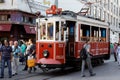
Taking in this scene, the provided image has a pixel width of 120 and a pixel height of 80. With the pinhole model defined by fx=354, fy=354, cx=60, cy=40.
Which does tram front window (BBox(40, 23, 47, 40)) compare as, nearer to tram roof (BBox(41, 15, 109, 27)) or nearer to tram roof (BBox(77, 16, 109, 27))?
tram roof (BBox(41, 15, 109, 27))

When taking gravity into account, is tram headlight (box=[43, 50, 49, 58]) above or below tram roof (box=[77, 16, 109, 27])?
below

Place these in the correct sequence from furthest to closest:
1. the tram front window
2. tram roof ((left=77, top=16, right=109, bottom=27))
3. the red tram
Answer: tram roof ((left=77, top=16, right=109, bottom=27)) → the tram front window → the red tram

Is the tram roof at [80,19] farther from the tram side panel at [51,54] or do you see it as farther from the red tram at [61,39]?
the tram side panel at [51,54]

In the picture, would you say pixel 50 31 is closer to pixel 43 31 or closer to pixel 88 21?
pixel 43 31

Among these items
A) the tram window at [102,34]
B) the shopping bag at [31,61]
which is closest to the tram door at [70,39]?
the shopping bag at [31,61]

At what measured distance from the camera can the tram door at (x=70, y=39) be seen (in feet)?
59.7

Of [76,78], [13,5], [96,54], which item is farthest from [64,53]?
[13,5]

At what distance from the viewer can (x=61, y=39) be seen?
56.4ft

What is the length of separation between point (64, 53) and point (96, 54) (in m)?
4.86

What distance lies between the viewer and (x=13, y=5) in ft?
105

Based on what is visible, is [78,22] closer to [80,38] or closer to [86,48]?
[80,38]

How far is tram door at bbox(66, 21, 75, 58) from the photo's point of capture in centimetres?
1820

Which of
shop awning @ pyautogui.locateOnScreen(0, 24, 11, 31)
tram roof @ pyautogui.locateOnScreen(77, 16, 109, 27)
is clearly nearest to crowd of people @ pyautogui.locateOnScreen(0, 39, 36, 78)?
tram roof @ pyautogui.locateOnScreen(77, 16, 109, 27)

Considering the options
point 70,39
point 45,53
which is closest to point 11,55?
point 45,53
